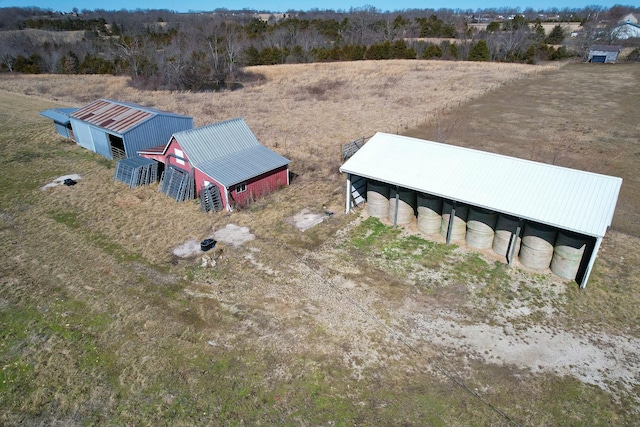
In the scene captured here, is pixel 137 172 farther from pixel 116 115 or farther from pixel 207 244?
pixel 207 244

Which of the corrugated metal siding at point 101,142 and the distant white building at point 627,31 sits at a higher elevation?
the distant white building at point 627,31

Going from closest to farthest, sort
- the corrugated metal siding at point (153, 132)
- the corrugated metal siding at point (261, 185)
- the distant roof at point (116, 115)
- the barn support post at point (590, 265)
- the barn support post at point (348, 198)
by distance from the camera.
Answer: the barn support post at point (590, 265) → the barn support post at point (348, 198) → the corrugated metal siding at point (261, 185) → the corrugated metal siding at point (153, 132) → the distant roof at point (116, 115)

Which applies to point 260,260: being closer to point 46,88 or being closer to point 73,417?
point 73,417

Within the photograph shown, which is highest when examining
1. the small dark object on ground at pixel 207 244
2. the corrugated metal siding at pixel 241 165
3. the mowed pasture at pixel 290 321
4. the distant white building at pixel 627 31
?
the distant white building at pixel 627 31

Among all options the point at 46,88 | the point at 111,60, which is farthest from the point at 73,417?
the point at 111,60

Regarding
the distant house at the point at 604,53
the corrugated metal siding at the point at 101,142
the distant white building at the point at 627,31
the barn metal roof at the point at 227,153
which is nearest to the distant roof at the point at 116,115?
the corrugated metal siding at the point at 101,142

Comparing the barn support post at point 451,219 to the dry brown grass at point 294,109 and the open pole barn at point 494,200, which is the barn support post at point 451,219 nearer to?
the open pole barn at point 494,200

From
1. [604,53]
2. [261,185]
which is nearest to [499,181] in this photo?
[261,185]
